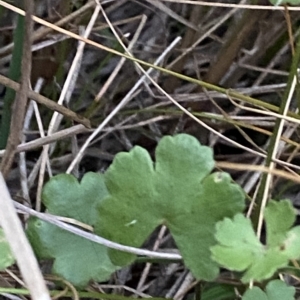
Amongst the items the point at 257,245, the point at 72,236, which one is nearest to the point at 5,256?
the point at 72,236

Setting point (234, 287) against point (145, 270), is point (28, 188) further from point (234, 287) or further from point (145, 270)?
point (234, 287)

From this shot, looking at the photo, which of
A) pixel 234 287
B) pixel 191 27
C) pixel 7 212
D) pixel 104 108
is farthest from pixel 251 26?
pixel 7 212

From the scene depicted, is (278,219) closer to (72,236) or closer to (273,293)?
(273,293)

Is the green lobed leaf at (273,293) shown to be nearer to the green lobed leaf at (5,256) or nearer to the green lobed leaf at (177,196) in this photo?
the green lobed leaf at (177,196)

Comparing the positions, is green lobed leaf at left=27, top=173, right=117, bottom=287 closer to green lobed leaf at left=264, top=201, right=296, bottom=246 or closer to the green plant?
the green plant

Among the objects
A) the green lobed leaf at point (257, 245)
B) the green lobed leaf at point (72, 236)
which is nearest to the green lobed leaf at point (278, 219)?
the green lobed leaf at point (257, 245)

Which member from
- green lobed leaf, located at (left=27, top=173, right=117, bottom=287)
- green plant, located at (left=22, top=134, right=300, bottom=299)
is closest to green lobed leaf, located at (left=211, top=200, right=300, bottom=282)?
green plant, located at (left=22, top=134, right=300, bottom=299)
